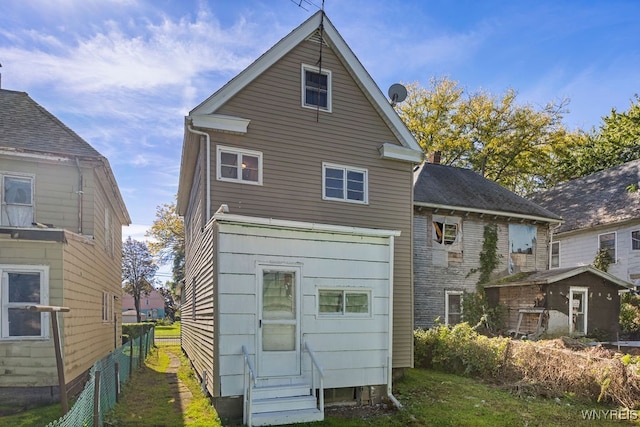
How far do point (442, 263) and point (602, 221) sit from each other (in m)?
9.80

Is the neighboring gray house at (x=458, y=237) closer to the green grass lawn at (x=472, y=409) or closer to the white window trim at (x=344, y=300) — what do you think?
the green grass lawn at (x=472, y=409)

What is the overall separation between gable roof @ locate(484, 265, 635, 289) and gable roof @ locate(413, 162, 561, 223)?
278 cm

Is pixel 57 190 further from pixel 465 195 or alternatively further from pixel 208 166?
pixel 465 195

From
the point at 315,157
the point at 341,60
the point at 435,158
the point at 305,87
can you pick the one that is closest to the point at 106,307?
the point at 315,157

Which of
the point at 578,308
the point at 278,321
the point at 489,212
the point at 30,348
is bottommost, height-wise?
the point at 578,308

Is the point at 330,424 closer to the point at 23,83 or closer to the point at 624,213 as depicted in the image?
the point at 23,83

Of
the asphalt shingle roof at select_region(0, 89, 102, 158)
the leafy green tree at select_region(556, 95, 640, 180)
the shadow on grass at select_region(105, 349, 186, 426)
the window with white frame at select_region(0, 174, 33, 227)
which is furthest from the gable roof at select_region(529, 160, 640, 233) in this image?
the window with white frame at select_region(0, 174, 33, 227)

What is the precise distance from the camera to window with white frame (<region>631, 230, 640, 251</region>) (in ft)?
61.5

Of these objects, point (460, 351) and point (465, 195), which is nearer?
point (460, 351)

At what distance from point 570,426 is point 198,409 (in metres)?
6.97

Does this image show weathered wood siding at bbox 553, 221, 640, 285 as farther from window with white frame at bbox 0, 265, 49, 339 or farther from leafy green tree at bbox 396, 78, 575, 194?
window with white frame at bbox 0, 265, 49, 339

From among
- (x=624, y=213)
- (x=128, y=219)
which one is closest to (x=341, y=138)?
(x=128, y=219)

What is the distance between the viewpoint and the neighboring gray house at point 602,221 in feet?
62.6

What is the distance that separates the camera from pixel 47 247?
319 inches
